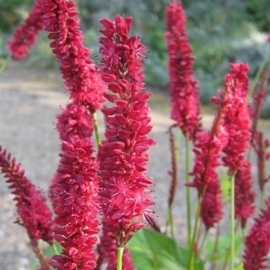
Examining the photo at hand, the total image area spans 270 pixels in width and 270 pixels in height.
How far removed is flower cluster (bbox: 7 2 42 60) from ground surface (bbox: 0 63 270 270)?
2242mm

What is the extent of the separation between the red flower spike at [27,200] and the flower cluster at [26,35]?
89 centimetres

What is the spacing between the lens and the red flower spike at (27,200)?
1572 millimetres

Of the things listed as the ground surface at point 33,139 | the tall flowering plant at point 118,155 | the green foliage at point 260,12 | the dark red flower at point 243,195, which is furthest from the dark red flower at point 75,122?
the green foliage at point 260,12

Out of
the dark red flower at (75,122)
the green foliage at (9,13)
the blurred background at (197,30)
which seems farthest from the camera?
the green foliage at (9,13)

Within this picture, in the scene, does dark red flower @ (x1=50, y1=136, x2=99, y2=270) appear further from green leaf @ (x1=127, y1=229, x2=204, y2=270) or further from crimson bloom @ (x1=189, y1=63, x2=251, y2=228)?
green leaf @ (x1=127, y1=229, x2=204, y2=270)

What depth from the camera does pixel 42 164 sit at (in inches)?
283

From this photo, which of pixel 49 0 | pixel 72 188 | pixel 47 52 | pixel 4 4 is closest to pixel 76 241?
pixel 72 188

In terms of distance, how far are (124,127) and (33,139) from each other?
23.3 ft

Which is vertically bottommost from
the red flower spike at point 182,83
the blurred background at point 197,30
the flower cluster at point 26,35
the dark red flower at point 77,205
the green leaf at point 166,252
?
the dark red flower at point 77,205

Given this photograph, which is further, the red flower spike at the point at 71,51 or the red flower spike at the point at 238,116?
the red flower spike at the point at 238,116

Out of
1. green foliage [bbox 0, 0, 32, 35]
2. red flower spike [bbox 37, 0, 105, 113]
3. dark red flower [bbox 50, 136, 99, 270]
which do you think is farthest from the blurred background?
dark red flower [bbox 50, 136, 99, 270]

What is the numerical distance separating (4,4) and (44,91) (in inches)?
184

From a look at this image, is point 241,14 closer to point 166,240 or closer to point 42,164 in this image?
point 42,164

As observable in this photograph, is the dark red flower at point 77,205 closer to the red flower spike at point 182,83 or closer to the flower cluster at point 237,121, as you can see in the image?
the flower cluster at point 237,121
